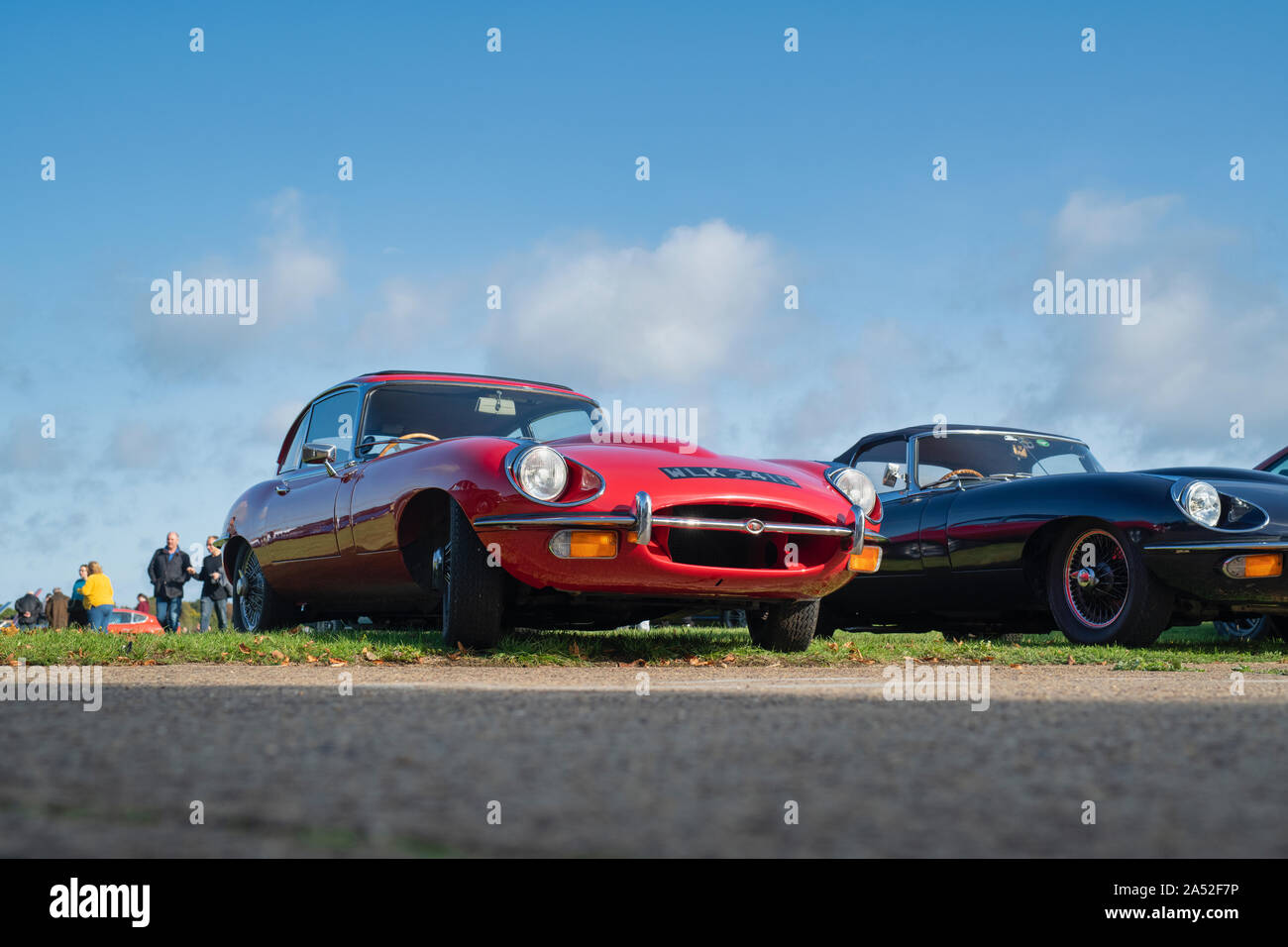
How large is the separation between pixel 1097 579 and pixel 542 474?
3.26 metres

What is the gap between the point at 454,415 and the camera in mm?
6957

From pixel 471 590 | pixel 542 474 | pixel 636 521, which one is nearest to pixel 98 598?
pixel 471 590

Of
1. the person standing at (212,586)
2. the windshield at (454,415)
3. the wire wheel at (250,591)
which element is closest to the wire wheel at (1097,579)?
the windshield at (454,415)

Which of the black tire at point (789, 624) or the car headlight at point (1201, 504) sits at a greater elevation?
the car headlight at point (1201, 504)

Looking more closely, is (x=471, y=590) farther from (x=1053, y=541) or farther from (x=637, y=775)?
(x=1053, y=541)

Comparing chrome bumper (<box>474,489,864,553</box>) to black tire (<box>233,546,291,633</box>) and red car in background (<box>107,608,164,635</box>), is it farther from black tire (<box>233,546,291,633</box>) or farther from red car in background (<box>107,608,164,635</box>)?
red car in background (<box>107,608,164,635</box>)

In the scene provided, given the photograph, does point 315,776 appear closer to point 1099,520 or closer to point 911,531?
point 1099,520

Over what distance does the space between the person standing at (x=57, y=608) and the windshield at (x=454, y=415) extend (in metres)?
14.3

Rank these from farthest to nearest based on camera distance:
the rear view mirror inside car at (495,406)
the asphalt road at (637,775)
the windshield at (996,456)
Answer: the windshield at (996,456) < the rear view mirror inside car at (495,406) < the asphalt road at (637,775)

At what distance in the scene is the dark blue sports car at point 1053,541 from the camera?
6.12 metres

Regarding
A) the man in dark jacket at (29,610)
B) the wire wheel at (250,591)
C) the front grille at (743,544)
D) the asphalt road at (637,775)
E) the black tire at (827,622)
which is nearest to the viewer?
the asphalt road at (637,775)

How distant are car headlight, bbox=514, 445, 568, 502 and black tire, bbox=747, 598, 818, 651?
148 cm

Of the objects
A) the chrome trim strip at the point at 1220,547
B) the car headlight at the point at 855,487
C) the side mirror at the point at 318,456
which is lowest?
the chrome trim strip at the point at 1220,547

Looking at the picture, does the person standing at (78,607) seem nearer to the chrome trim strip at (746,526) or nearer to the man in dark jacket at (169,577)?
the man in dark jacket at (169,577)
